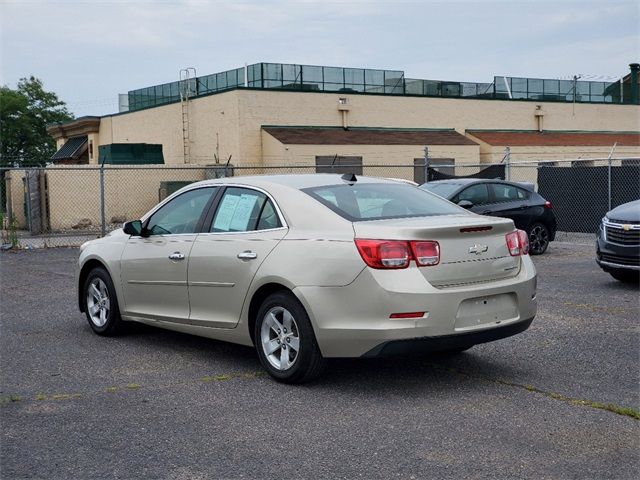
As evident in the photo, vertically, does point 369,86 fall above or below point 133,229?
above

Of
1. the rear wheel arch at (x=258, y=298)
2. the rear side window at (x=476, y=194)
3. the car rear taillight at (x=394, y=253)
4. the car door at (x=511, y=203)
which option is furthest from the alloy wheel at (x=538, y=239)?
the car rear taillight at (x=394, y=253)

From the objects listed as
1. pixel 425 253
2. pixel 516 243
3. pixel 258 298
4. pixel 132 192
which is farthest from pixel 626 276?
pixel 132 192

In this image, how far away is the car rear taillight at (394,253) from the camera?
5676 millimetres

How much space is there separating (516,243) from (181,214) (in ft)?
9.81

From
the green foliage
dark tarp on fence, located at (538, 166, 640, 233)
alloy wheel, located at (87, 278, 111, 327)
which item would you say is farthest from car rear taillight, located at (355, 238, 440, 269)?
the green foliage

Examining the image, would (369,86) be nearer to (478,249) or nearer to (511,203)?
(511,203)

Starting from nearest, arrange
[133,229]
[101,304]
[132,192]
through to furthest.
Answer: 1. [133,229]
2. [101,304]
3. [132,192]

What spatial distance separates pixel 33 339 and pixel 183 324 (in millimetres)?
1911

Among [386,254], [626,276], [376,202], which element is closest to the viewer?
[386,254]

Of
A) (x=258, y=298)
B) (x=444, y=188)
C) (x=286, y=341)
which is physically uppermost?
(x=444, y=188)

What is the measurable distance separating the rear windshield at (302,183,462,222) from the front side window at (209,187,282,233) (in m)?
0.36

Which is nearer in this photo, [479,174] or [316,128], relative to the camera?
[479,174]

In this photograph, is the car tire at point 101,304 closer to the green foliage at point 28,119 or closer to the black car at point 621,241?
the black car at point 621,241

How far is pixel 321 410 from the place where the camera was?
554cm
